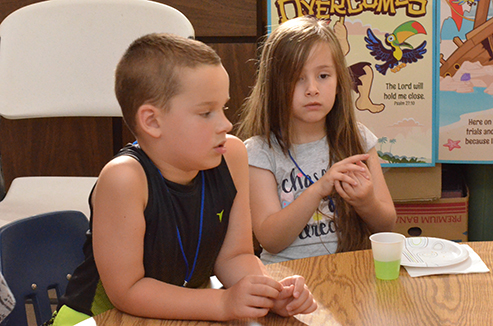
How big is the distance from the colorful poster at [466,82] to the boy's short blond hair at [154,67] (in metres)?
1.42

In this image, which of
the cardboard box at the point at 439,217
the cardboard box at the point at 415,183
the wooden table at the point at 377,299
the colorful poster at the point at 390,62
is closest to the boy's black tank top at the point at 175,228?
the wooden table at the point at 377,299

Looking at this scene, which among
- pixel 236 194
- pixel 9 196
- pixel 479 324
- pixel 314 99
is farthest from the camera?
pixel 9 196

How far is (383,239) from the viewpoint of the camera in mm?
858

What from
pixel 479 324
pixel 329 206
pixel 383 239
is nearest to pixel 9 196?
pixel 329 206

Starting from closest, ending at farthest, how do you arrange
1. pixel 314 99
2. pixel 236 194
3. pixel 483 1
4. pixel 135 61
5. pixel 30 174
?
pixel 135 61 < pixel 236 194 < pixel 314 99 < pixel 483 1 < pixel 30 174

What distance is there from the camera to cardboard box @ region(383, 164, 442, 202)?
2029 mm

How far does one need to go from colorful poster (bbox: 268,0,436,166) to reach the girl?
0.53m

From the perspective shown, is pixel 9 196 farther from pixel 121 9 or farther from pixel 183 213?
pixel 183 213

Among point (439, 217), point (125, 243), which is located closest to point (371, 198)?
point (125, 243)

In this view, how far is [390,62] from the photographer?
1.96 meters

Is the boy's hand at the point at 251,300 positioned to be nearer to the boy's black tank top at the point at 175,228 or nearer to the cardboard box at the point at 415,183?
the boy's black tank top at the point at 175,228

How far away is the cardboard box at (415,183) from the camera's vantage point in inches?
79.9

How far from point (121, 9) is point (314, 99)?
27.7 inches

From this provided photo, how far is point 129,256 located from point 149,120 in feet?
0.66
